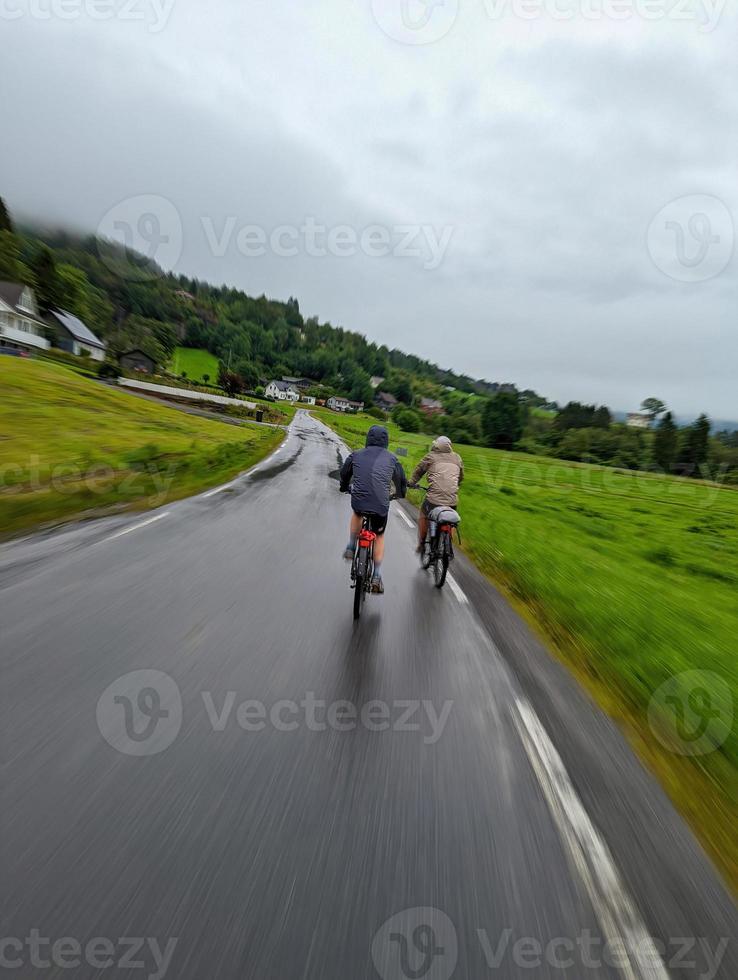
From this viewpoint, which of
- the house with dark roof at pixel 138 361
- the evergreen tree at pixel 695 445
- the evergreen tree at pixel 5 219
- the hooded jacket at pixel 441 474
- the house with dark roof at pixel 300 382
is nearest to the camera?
the hooded jacket at pixel 441 474

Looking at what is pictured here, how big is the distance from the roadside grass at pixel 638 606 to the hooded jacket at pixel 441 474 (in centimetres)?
150

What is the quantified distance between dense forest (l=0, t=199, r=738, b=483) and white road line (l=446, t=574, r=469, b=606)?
18537 millimetres

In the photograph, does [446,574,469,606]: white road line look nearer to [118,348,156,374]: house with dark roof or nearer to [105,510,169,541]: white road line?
[105,510,169,541]: white road line

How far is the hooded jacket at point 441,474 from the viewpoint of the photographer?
6551 mm

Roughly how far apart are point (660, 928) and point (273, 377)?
4761 inches

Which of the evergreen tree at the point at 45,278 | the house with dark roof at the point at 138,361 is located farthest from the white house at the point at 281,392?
the evergreen tree at the point at 45,278

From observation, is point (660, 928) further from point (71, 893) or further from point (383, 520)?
point (383, 520)

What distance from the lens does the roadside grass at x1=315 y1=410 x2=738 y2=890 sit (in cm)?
314

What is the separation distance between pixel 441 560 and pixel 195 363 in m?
92.6

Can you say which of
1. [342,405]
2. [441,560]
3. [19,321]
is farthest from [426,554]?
[342,405]

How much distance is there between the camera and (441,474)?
668cm

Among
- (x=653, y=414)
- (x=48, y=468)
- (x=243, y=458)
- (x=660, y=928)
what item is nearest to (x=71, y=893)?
(x=660, y=928)

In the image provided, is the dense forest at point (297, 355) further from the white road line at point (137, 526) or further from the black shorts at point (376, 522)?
the black shorts at point (376, 522)

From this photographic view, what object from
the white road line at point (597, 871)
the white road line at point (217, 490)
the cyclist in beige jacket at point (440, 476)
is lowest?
the white road line at point (217, 490)
